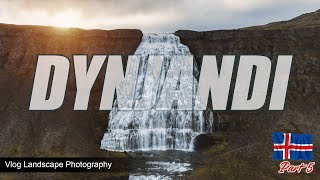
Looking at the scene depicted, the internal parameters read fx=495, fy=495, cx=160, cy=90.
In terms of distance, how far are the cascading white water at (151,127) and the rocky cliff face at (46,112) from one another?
228cm

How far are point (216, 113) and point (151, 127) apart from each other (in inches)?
411

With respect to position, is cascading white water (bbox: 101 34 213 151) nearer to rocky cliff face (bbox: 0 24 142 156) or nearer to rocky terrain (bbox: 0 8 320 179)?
rocky terrain (bbox: 0 8 320 179)

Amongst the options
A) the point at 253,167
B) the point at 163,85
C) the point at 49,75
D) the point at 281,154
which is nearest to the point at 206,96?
the point at 163,85

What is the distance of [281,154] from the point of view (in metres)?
45.8

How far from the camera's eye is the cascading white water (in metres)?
71.2

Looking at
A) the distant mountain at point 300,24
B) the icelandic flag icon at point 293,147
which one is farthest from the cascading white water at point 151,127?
the distant mountain at point 300,24

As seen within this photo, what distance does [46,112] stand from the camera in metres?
75.2

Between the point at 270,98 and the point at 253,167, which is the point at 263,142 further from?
the point at 270,98

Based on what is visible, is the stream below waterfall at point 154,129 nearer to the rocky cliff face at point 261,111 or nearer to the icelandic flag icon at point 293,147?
the rocky cliff face at point 261,111

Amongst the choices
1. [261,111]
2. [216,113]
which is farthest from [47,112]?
[261,111]

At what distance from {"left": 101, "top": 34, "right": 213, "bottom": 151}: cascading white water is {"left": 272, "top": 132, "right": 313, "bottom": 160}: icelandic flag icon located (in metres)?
25.8

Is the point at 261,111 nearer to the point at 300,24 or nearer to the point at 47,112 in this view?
A: the point at 300,24

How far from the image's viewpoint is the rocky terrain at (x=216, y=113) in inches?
2571

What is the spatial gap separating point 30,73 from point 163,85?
22057 mm
